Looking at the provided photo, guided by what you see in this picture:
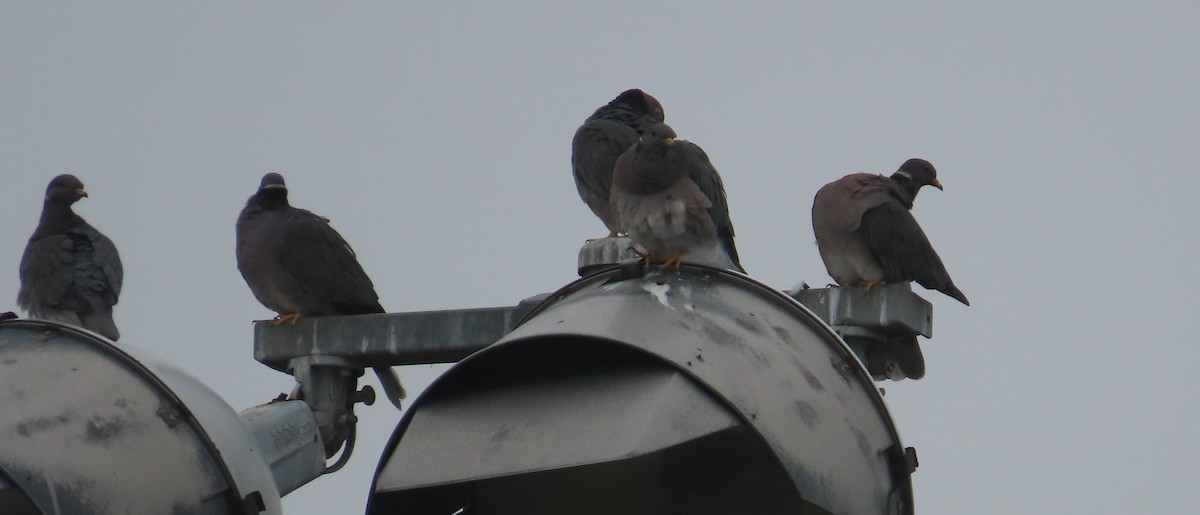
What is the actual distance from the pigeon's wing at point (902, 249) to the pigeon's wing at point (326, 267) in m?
2.31

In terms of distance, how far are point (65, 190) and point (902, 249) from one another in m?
4.41

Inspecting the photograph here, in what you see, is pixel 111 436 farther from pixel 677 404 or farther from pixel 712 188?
pixel 712 188

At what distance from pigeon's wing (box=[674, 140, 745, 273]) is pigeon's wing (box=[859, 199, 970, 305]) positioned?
4.01 feet

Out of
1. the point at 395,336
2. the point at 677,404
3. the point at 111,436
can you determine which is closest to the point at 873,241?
the point at 395,336

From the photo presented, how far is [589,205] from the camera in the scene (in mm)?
8352

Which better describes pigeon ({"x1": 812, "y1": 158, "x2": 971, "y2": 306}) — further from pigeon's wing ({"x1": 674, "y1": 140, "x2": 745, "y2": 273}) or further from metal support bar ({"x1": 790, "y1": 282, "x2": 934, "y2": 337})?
metal support bar ({"x1": 790, "y1": 282, "x2": 934, "y2": 337})

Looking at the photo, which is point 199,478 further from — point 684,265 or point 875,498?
point 875,498

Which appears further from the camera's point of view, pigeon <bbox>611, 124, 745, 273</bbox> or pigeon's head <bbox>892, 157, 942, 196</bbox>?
pigeon's head <bbox>892, 157, 942, 196</bbox>

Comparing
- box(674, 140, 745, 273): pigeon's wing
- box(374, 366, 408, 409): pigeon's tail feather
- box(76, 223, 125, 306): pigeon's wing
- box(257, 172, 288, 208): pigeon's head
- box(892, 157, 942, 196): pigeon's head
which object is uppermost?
box(892, 157, 942, 196): pigeon's head

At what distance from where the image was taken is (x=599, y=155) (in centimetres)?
803

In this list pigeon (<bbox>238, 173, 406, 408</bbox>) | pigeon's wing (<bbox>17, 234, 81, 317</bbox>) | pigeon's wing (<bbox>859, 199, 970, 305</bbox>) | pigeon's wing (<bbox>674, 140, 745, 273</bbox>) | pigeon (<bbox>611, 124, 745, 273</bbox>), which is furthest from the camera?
pigeon's wing (<bbox>17, 234, 81, 317</bbox>)

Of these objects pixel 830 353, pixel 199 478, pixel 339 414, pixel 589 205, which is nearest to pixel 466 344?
pixel 339 414

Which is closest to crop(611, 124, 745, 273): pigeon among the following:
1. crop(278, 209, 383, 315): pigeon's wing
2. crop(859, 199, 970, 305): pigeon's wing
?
crop(859, 199, 970, 305): pigeon's wing

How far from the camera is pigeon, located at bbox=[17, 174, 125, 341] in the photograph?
8406 mm
